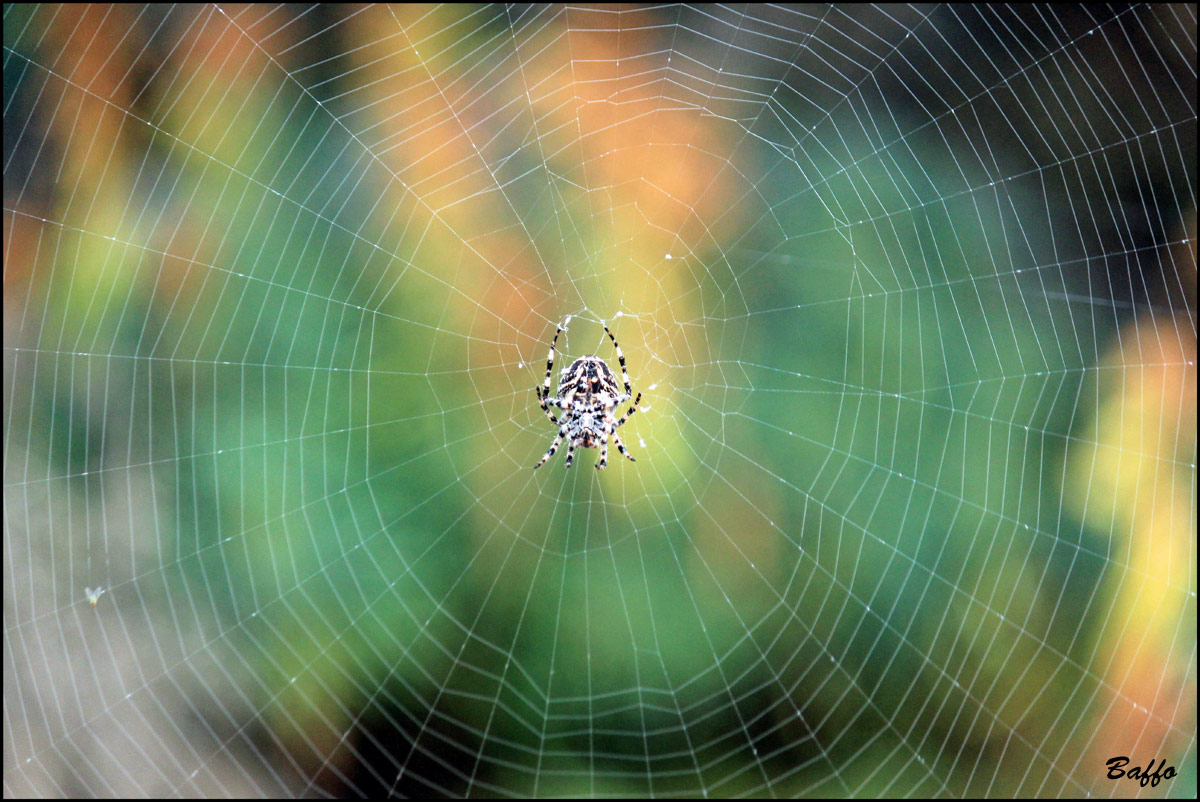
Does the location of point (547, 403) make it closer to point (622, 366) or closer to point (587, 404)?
point (587, 404)

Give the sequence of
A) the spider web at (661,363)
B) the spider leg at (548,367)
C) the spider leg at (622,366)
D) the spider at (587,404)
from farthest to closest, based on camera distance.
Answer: the spider at (587,404) < the spider leg at (548,367) < the spider leg at (622,366) < the spider web at (661,363)

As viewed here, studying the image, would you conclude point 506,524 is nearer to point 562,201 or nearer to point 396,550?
point 396,550

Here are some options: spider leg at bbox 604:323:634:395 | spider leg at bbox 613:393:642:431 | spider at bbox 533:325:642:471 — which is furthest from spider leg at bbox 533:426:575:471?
spider leg at bbox 604:323:634:395

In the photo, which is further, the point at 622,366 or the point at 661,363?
the point at 622,366

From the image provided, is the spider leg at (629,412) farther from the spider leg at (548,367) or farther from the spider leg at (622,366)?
the spider leg at (548,367)

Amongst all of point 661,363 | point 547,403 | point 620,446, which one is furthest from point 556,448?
point 661,363

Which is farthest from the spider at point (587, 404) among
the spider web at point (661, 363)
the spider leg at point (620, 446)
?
the spider web at point (661, 363)
